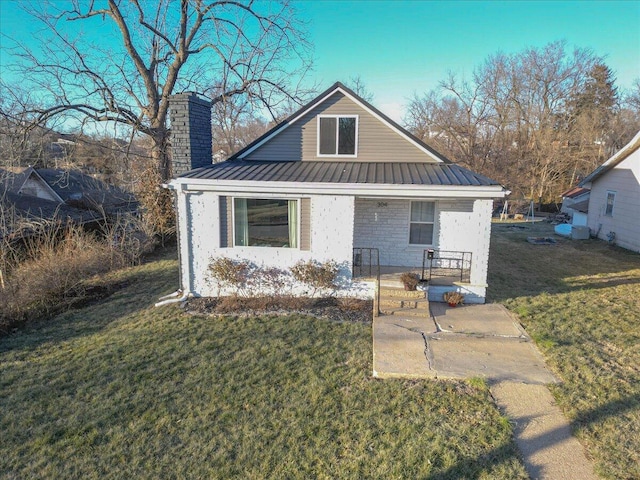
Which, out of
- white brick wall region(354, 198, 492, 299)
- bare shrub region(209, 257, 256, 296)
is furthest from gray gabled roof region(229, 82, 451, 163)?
bare shrub region(209, 257, 256, 296)

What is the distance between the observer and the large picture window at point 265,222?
8.51 m

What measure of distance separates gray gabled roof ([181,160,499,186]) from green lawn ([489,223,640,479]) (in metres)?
3.17

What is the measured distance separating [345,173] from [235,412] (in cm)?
592

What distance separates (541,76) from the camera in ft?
106

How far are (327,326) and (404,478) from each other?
3777mm

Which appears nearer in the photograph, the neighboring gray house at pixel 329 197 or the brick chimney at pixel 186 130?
the neighboring gray house at pixel 329 197

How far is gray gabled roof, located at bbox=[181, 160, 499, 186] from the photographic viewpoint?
816 cm

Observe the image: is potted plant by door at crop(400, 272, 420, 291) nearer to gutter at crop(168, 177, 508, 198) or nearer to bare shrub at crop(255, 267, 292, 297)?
gutter at crop(168, 177, 508, 198)

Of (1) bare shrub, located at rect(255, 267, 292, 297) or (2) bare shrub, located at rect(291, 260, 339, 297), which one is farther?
(1) bare shrub, located at rect(255, 267, 292, 297)

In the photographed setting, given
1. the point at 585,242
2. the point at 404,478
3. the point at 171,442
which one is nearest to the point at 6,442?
the point at 171,442

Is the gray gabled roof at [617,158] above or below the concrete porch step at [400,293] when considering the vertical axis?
above

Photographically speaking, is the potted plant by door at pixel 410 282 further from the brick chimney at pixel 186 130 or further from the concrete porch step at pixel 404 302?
the brick chimney at pixel 186 130

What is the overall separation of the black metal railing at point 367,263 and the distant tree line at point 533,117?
25.9 metres

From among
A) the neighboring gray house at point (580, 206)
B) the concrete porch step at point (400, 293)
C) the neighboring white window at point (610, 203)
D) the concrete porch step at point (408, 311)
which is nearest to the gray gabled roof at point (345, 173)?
the concrete porch step at point (400, 293)
